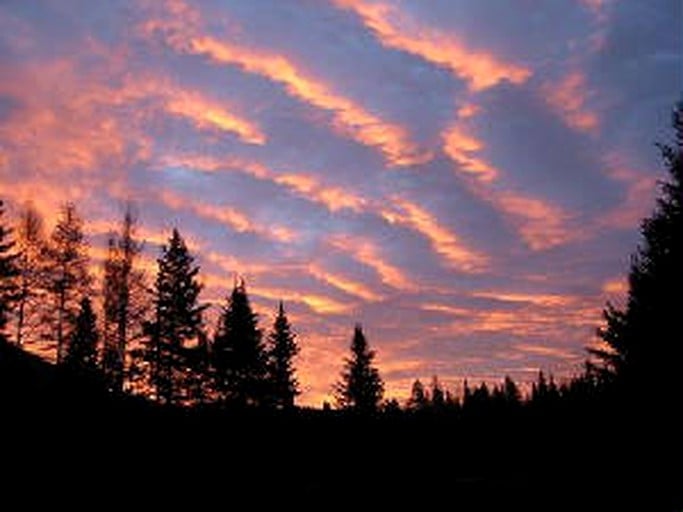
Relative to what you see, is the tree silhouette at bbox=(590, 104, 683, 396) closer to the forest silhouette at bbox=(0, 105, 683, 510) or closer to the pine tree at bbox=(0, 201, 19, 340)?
the forest silhouette at bbox=(0, 105, 683, 510)

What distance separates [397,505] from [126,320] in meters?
27.4

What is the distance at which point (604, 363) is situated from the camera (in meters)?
29.5

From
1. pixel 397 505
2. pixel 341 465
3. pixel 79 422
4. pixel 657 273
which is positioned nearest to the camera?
pixel 79 422

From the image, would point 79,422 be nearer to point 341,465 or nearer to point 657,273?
point 341,465

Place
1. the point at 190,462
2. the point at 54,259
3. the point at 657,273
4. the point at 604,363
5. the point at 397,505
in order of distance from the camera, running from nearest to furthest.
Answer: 1. the point at 190,462
2. the point at 397,505
3. the point at 657,273
4. the point at 604,363
5. the point at 54,259

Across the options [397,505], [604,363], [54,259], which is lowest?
[397,505]

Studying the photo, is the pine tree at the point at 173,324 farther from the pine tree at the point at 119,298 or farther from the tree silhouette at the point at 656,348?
the tree silhouette at the point at 656,348

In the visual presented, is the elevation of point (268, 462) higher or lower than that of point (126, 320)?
lower

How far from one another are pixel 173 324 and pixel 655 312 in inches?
1097

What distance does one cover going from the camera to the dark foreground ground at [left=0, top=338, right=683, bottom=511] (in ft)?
47.9

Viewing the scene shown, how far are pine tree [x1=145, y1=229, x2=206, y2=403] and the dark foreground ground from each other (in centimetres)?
2210

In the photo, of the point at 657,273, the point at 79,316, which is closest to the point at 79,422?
the point at 657,273

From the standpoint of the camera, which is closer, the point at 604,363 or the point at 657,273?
the point at 657,273

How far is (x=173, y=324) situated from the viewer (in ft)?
148
